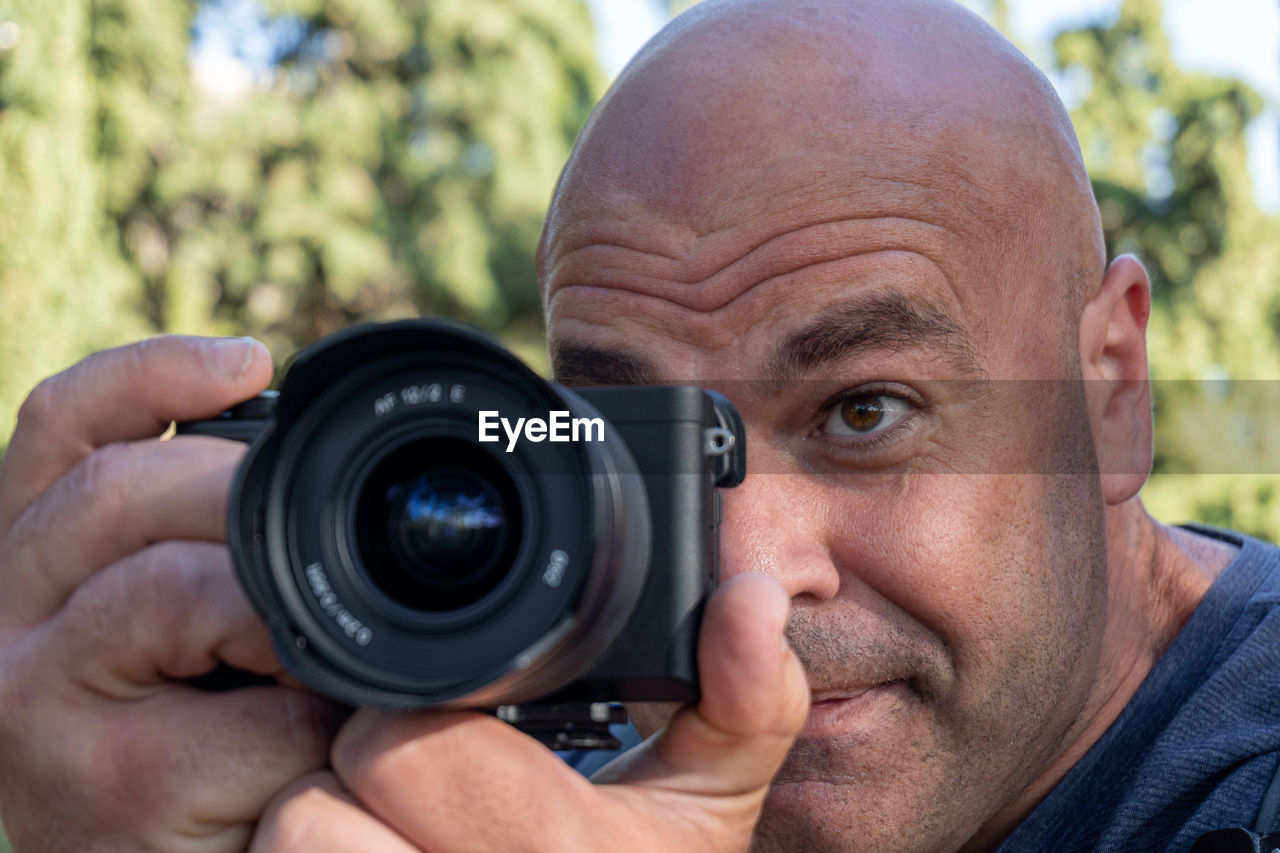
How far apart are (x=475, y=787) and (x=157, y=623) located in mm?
458

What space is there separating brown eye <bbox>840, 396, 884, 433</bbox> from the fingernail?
968 mm

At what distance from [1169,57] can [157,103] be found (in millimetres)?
8224

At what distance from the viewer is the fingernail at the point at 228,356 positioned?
4.99ft

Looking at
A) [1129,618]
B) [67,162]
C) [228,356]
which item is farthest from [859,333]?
[67,162]

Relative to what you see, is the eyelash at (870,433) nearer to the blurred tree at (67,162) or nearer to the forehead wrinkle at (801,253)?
the forehead wrinkle at (801,253)

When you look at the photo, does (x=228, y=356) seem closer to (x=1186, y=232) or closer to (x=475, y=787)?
(x=475, y=787)

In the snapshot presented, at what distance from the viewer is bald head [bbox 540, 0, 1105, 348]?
2.08 m

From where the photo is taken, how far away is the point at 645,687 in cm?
135

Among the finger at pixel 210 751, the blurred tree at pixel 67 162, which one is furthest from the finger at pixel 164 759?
the blurred tree at pixel 67 162

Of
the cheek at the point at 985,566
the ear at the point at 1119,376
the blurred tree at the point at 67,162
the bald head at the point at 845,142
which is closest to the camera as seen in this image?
the cheek at the point at 985,566

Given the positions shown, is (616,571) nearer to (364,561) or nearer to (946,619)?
(364,561)

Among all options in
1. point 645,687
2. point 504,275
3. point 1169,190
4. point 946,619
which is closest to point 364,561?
point 645,687

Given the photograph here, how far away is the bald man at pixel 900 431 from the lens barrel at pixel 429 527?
0.82 ft

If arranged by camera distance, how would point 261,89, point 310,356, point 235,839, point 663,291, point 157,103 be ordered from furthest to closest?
point 261,89 → point 157,103 → point 663,291 → point 235,839 → point 310,356
